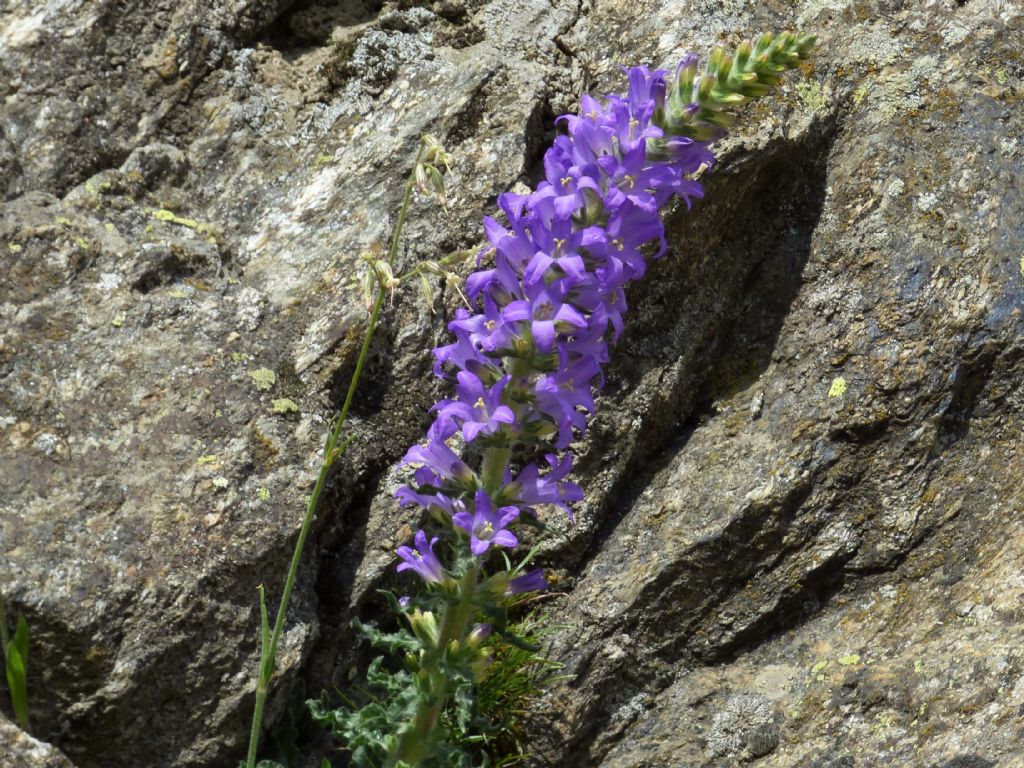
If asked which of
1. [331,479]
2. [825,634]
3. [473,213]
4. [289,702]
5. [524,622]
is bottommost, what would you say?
[825,634]

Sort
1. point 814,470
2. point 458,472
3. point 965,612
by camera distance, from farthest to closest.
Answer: point 814,470, point 965,612, point 458,472

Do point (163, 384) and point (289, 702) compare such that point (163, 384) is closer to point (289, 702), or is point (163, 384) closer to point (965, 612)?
point (289, 702)

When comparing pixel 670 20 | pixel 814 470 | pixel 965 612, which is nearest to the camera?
pixel 965 612

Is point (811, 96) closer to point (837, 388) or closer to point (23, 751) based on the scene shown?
point (837, 388)

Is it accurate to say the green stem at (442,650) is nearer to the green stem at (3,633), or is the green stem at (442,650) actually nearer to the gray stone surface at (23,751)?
the gray stone surface at (23,751)

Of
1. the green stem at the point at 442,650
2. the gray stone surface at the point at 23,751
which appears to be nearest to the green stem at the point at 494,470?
the green stem at the point at 442,650

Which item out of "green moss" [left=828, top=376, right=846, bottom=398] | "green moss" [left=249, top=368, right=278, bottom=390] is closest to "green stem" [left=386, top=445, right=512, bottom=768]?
"green moss" [left=249, top=368, right=278, bottom=390]

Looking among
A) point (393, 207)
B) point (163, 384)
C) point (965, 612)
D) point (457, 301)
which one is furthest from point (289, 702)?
point (965, 612)
